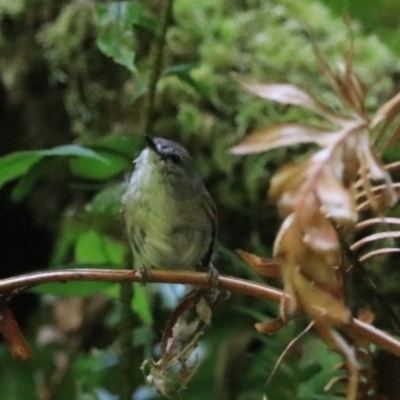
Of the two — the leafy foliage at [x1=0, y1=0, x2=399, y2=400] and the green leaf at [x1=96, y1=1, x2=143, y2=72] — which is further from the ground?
the green leaf at [x1=96, y1=1, x2=143, y2=72]

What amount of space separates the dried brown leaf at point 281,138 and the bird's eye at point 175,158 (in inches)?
30.6

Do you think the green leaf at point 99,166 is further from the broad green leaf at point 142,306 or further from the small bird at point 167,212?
the broad green leaf at point 142,306

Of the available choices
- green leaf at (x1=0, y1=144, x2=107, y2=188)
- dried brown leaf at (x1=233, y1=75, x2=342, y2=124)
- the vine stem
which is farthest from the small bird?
dried brown leaf at (x1=233, y1=75, x2=342, y2=124)

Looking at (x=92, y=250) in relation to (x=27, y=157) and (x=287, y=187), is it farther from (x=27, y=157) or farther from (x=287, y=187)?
(x=287, y=187)

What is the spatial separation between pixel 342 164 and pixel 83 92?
1.62 meters

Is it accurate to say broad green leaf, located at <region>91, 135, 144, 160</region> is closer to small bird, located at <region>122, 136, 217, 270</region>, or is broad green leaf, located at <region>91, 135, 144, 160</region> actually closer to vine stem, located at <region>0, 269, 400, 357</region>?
small bird, located at <region>122, 136, 217, 270</region>

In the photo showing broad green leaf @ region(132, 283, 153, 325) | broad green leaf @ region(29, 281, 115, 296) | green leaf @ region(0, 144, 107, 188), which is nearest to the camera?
green leaf @ region(0, 144, 107, 188)

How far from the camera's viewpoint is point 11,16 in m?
2.05

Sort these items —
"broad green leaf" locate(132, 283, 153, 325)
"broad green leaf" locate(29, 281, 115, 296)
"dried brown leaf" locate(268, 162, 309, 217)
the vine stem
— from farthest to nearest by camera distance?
"broad green leaf" locate(132, 283, 153, 325), "broad green leaf" locate(29, 281, 115, 296), the vine stem, "dried brown leaf" locate(268, 162, 309, 217)

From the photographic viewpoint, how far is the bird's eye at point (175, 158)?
48.0 inches

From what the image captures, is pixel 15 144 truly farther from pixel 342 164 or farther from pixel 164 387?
pixel 342 164

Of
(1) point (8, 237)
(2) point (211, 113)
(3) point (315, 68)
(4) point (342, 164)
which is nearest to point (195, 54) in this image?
(2) point (211, 113)

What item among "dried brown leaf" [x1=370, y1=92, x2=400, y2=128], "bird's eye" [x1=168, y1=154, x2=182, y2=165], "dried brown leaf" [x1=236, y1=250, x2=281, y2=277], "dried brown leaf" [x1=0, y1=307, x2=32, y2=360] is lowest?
"bird's eye" [x1=168, y1=154, x2=182, y2=165]

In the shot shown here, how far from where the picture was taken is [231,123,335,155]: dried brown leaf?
0.43 metres
